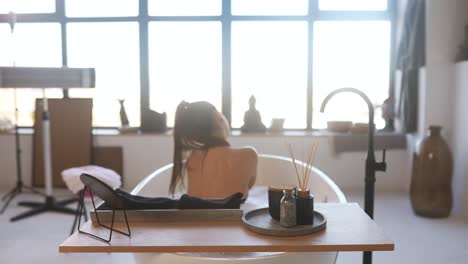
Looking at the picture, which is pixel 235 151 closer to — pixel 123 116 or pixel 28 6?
pixel 123 116

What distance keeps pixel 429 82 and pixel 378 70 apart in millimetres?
912

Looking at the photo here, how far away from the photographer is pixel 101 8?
5148mm

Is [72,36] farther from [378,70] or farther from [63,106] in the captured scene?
[378,70]

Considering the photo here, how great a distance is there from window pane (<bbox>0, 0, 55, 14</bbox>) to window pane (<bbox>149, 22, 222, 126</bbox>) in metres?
1.18

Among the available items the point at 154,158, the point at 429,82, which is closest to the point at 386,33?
the point at 429,82

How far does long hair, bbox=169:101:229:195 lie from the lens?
2.33 metres

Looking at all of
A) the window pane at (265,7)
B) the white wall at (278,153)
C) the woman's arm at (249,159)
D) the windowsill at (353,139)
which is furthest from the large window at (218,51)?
the woman's arm at (249,159)

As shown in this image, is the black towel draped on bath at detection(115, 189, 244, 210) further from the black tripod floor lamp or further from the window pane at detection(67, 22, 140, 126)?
the window pane at detection(67, 22, 140, 126)

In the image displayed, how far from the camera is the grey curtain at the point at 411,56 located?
170 inches

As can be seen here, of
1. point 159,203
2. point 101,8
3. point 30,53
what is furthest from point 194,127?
point 30,53

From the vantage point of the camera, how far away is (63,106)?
4.95m

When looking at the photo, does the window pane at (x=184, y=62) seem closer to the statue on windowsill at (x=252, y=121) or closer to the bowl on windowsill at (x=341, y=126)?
the statue on windowsill at (x=252, y=121)

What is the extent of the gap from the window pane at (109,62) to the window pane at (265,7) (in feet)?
3.87

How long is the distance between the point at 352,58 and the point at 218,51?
150cm
